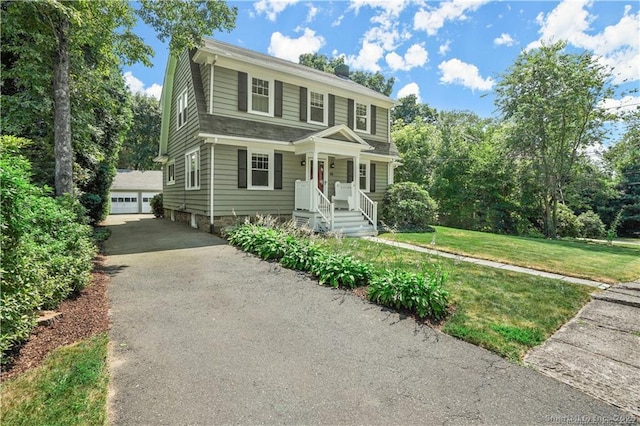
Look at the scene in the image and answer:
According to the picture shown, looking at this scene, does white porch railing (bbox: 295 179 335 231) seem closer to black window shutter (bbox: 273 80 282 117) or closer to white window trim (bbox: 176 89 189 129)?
black window shutter (bbox: 273 80 282 117)

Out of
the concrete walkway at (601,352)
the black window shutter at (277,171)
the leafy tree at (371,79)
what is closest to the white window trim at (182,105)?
the black window shutter at (277,171)

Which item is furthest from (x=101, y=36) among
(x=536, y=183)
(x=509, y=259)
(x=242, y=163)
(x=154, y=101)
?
(x=154, y=101)

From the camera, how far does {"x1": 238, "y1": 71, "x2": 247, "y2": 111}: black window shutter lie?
1123 cm

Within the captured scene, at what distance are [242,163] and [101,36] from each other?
16.8 ft

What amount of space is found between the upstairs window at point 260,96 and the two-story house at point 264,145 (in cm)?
4

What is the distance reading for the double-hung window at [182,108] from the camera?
42.9ft

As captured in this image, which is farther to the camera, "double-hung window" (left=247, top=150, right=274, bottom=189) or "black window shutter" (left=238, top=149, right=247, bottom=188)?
"double-hung window" (left=247, top=150, right=274, bottom=189)

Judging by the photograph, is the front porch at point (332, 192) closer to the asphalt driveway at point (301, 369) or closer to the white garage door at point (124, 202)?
the asphalt driveway at point (301, 369)

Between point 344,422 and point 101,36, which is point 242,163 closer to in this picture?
point 101,36

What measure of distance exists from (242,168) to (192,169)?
2774 mm

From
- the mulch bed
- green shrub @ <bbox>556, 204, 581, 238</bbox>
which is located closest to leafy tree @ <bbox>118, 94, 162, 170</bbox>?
the mulch bed

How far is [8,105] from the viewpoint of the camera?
7.76 meters

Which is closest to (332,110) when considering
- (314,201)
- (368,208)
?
(368,208)

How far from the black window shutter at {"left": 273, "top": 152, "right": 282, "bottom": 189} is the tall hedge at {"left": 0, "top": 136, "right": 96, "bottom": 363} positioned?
7.38 meters
